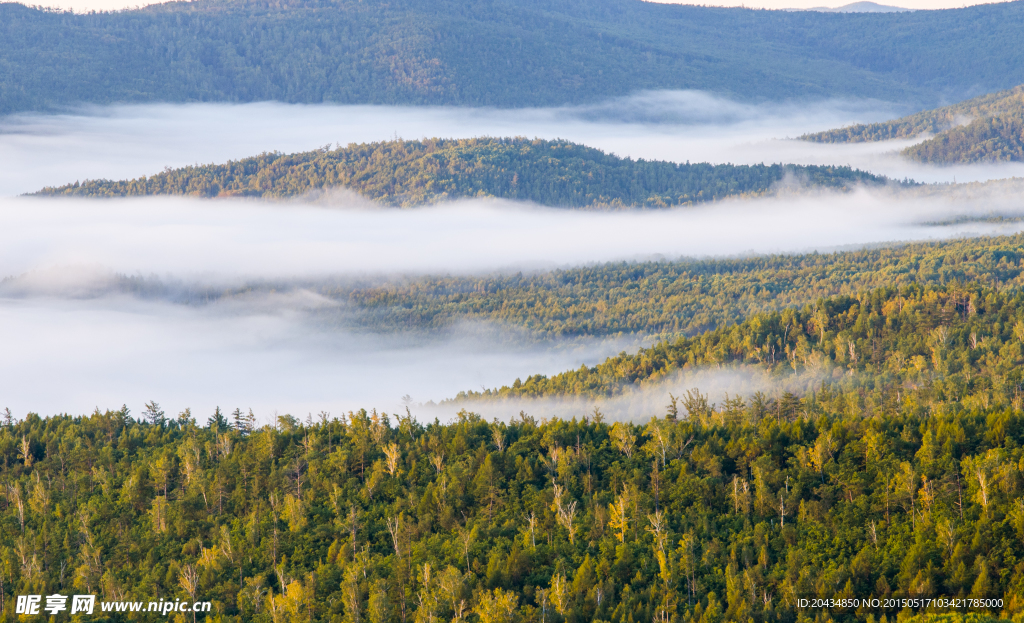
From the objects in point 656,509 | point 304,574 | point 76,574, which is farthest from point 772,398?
point 76,574

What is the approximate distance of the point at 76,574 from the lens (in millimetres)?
141250

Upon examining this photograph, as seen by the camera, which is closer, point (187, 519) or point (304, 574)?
point (304, 574)

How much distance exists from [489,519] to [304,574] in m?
21.4

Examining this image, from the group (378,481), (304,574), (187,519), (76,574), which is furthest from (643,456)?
(76,574)

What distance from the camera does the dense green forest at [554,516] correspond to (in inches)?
4690

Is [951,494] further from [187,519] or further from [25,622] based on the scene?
[25,622]

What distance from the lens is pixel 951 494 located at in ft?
416

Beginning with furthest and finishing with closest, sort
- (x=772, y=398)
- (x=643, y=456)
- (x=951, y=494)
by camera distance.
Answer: (x=772, y=398), (x=643, y=456), (x=951, y=494)

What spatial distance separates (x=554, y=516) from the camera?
456ft

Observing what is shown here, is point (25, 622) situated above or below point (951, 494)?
below

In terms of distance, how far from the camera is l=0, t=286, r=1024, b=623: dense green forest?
119 metres

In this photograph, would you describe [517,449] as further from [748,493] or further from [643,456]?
[748,493]

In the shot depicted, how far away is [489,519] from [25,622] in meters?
50.7

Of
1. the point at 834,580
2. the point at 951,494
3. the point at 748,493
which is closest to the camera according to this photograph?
the point at 834,580
